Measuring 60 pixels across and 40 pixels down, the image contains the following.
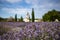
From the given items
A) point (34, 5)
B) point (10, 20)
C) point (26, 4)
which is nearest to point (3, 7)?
point (10, 20)

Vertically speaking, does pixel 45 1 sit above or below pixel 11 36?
above

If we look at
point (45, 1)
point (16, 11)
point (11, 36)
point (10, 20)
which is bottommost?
point (11, 36)

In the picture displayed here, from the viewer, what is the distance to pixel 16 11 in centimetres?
148

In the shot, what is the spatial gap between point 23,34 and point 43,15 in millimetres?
687

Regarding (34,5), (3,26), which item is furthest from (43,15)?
(3,26)

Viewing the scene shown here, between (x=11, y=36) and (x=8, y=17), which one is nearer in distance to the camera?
(x=11, y=36)

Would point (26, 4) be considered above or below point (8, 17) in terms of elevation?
above

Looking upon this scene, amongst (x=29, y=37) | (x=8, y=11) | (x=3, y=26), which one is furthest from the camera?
(x=8, y=11)

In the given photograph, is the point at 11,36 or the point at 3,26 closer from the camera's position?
the point at 11,36

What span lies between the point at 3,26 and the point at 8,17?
7.6 inches

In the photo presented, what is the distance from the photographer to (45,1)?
151 centimetres

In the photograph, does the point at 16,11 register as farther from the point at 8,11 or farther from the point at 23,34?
the point at 23,34

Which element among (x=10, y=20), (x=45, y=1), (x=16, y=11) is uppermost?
(x=45, y=1)

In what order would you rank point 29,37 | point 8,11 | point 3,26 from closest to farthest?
point 29,37, point 3,26, point 8,11
